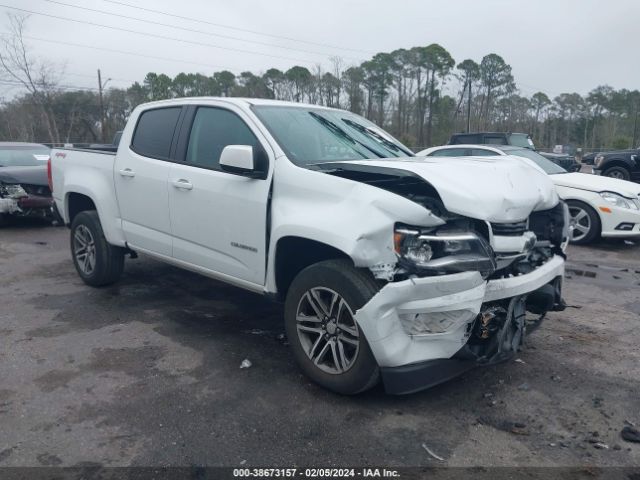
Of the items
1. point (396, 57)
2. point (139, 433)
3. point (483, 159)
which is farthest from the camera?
point (396, 57)

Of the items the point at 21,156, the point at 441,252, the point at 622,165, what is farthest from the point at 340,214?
the point at 622,165

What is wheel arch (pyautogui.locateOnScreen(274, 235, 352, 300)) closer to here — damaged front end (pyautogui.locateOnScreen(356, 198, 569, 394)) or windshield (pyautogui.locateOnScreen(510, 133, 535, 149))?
damaged front end (pyautogui.locateOnScreen(356, 198, 569, 394))

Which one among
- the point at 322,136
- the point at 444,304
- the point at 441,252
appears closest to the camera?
the point at 444,304

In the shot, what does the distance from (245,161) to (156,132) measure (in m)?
1.76

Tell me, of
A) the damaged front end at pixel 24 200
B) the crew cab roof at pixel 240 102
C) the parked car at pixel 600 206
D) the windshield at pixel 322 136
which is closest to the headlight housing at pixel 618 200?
the parked car at pixel 600 206

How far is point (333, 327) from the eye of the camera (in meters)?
3.60

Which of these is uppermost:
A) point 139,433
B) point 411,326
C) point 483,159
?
point 483,159

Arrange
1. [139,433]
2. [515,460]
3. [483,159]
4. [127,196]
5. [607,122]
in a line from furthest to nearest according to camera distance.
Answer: [607,122] → [127,196] → [483,159] → [139,433] → [515,460]

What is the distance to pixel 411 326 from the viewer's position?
10.7 feet

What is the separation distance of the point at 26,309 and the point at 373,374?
3891 mm

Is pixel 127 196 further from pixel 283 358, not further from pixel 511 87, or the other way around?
pixel 511 87

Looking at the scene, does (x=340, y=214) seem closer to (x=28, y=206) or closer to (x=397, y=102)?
(x=28, y=206)

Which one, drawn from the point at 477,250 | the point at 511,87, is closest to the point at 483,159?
the point at 477,250

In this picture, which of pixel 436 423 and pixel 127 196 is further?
pixel 127 196
